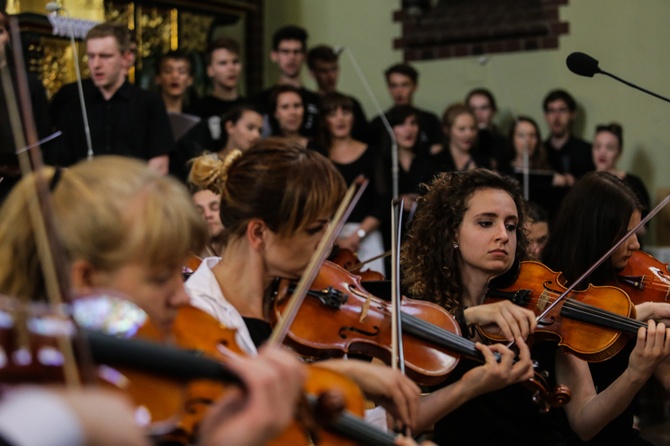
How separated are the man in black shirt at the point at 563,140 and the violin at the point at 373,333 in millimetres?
4419

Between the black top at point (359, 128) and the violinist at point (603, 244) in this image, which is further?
the black top at point (359, 128)

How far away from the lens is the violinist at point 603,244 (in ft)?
10.1

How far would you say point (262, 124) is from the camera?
538 cm

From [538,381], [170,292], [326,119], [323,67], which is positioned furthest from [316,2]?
[170,292]

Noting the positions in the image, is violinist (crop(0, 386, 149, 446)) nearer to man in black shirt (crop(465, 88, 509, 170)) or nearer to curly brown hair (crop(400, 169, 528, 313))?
curly brown hair (crop(400, 169, 528, 313))

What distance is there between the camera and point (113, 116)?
4996 millimetres

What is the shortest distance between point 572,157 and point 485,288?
409 cm

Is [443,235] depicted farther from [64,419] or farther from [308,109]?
[308,109]

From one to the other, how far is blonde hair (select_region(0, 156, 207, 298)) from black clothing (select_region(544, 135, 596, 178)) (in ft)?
18.1

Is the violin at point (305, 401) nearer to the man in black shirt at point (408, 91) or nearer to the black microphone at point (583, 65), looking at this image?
the black microphone at point (583, 65)

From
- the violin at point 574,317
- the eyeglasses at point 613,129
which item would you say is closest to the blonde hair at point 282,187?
the violin at point 574,317

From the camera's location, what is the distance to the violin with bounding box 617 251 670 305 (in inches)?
127

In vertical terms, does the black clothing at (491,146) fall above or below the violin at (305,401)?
below

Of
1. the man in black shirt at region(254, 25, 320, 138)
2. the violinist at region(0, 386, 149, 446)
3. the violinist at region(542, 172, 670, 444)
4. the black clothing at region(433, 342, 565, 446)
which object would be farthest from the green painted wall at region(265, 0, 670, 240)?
the violinist at region(0, 386, 149, 446)
